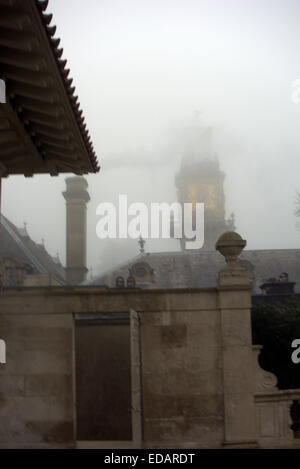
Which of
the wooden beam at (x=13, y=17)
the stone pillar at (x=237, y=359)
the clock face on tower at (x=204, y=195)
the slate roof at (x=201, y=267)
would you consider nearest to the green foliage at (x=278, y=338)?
the stone pillar at (x=237, y=359)

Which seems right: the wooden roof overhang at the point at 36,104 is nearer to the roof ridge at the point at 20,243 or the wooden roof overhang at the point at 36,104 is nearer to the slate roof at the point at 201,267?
the roof ridge at the point at 20,243

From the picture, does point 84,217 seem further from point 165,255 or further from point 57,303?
point 57,303

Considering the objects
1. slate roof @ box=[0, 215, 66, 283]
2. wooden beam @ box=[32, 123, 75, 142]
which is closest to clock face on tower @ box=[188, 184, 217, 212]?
slate roof @ box=[0, 215, 66, 283]

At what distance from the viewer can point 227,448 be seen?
9.88 metres

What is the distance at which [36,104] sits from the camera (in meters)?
9.01

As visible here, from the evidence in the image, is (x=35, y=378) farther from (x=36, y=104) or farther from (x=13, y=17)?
(x=13, y=17)

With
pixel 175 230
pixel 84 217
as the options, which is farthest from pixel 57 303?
pixel 175 230

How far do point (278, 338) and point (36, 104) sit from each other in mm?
16838

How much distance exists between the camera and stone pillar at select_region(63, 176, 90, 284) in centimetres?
4162

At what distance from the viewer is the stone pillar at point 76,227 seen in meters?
41.6

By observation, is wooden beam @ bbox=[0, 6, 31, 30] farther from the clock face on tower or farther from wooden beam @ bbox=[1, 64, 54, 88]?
the clock face on tower

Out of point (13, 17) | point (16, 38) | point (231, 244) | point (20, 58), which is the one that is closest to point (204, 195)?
point (231, 244)

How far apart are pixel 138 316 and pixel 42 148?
356 centimetres

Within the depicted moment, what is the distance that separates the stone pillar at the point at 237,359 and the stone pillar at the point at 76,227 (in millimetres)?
31880
